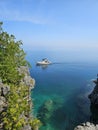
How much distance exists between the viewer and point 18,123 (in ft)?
147

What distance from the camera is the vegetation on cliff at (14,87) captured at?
45.4 metres

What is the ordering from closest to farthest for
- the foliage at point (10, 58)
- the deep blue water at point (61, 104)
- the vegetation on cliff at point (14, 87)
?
1. the vegetation on cliff at point (14, 87)
2. the foliage at point (10, 58)
3. the deep blue water at point (61, 104)

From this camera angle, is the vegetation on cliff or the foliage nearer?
the vegetation on cliff

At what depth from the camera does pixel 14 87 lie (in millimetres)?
50156

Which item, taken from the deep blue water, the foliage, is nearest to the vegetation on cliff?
the foliage

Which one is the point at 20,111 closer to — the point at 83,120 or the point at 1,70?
the point at 1,70

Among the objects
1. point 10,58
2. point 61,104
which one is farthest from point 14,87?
point 61,104

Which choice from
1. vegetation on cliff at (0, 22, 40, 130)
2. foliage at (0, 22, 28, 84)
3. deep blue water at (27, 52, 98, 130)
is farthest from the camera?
deep blue water at (27, 52, 98, 130)

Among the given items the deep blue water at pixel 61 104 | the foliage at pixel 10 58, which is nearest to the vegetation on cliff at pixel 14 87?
the foliage at pixel 10 58

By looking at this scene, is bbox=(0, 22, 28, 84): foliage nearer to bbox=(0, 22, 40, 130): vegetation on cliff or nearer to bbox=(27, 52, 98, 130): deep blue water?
bbox=(0, 22, 40, 130): vegetation on cliff

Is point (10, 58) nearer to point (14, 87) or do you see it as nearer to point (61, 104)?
point (14, 87)

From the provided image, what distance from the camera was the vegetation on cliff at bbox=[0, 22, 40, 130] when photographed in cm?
4536

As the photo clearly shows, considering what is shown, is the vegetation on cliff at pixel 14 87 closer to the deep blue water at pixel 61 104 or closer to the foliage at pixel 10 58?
the foliage at pixel 10 58

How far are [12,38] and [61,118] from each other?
2919 centimetres
